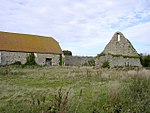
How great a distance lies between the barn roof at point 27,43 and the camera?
44584mm

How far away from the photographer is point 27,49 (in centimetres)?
4581

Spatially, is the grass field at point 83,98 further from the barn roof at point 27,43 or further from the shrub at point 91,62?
the shrub at point 91,62

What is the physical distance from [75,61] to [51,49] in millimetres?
5850

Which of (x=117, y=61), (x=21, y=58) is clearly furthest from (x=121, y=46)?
(x=21, y=58)

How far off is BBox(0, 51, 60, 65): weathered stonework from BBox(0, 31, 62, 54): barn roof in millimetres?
687

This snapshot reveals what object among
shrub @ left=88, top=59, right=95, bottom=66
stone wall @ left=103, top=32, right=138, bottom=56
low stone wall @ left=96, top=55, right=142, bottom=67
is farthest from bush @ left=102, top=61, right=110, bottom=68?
shrub @ left=88, top=59, right=95, bottom=66

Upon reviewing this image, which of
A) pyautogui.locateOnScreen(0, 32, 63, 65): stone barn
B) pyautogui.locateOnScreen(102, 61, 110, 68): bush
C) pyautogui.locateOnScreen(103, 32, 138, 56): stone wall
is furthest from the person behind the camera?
pyautogui.locateOnScreen(103, 32, 138, 56): stone wall

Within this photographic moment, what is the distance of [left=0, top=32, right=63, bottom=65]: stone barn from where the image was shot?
43469 millimetres

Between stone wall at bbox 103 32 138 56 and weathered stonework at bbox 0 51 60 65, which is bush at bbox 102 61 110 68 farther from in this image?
weathered stonework at bbox 0 51 60 65

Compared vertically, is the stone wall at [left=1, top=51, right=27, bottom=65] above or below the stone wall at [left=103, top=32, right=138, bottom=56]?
below

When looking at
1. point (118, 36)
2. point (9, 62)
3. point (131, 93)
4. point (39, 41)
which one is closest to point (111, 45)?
point (118, 36)

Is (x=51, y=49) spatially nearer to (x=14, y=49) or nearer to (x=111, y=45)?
(x=14, y=49)

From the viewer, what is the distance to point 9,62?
43344 millimetres

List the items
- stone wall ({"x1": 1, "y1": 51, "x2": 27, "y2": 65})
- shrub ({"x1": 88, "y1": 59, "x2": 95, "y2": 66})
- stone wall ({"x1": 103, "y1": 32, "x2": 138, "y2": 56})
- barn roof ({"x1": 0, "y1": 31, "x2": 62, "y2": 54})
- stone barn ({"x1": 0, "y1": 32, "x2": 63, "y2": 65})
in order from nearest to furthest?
stone wall ({"x1": 1, "y1": 51, "x2": 27, "y2": 65}) → stone barn ({"x1": 0, "y1": 32, "x2": 63, "y2": 65}) → stone wall ({"x1": 103, "y1": 32, "x2": 138, "y2": 56}) → barn roof ({"x1": 0, "y1": 31, "x2": 62, "y2": 54}) → shrub ({"x1": 88, "y1": 59, "x2": 95, "y2": 66})
